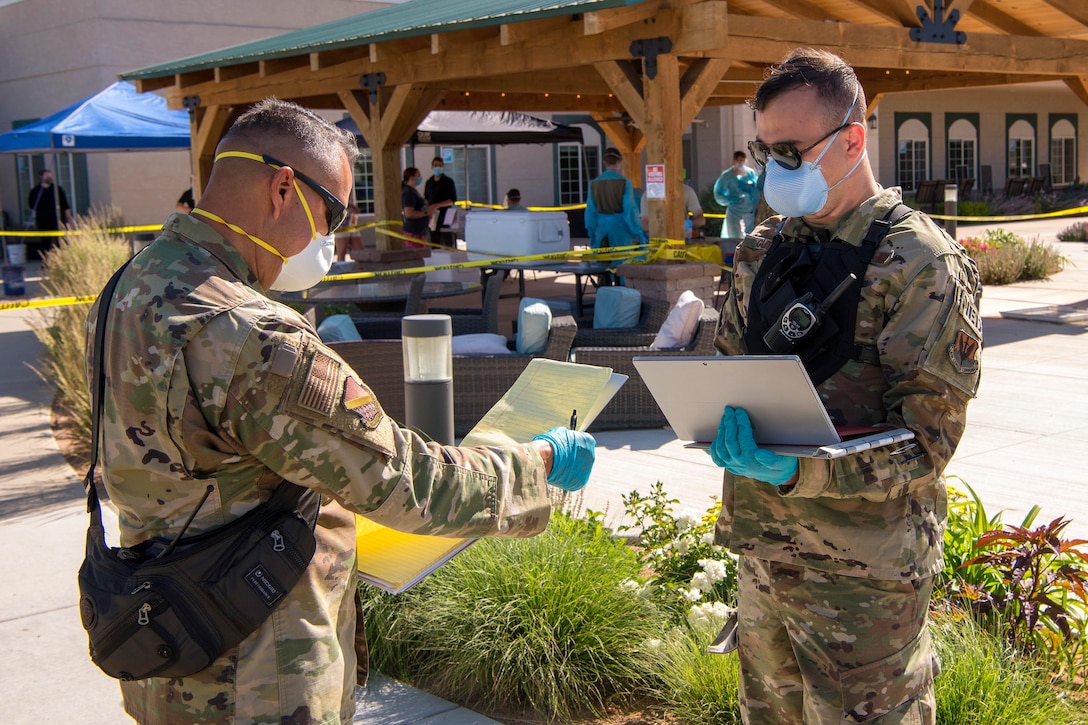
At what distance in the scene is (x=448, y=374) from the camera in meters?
3.97

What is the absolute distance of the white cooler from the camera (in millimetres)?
12672

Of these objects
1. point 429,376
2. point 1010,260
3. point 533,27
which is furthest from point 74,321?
point 1010,260

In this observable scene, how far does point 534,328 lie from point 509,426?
5.18 meters

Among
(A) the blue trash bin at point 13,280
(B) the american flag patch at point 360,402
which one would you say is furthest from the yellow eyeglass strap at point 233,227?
(A) the blue trash bin at point 13,280

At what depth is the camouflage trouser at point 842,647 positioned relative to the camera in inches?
91.4

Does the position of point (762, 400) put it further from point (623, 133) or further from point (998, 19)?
point (623, 133)

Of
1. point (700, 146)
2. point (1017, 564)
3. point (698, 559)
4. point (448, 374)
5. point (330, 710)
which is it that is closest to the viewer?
point (330, 710)

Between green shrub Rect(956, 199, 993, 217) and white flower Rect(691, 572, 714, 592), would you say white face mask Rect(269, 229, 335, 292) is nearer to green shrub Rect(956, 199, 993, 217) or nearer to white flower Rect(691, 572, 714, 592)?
white flower Rect(691, 572, 714, 592)

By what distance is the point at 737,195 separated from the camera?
46.9 ft

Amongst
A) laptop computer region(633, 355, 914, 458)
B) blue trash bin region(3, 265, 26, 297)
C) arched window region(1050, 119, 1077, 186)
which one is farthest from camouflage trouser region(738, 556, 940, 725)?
arched window region(1050, 119, 1077, 186)

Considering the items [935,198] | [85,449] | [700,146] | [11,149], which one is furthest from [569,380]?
[935,198]

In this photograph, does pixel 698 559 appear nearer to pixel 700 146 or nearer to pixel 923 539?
pixel 923 539

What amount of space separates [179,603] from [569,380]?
3.71 ft

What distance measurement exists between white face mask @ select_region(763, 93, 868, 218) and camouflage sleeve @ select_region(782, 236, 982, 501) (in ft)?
0.97
